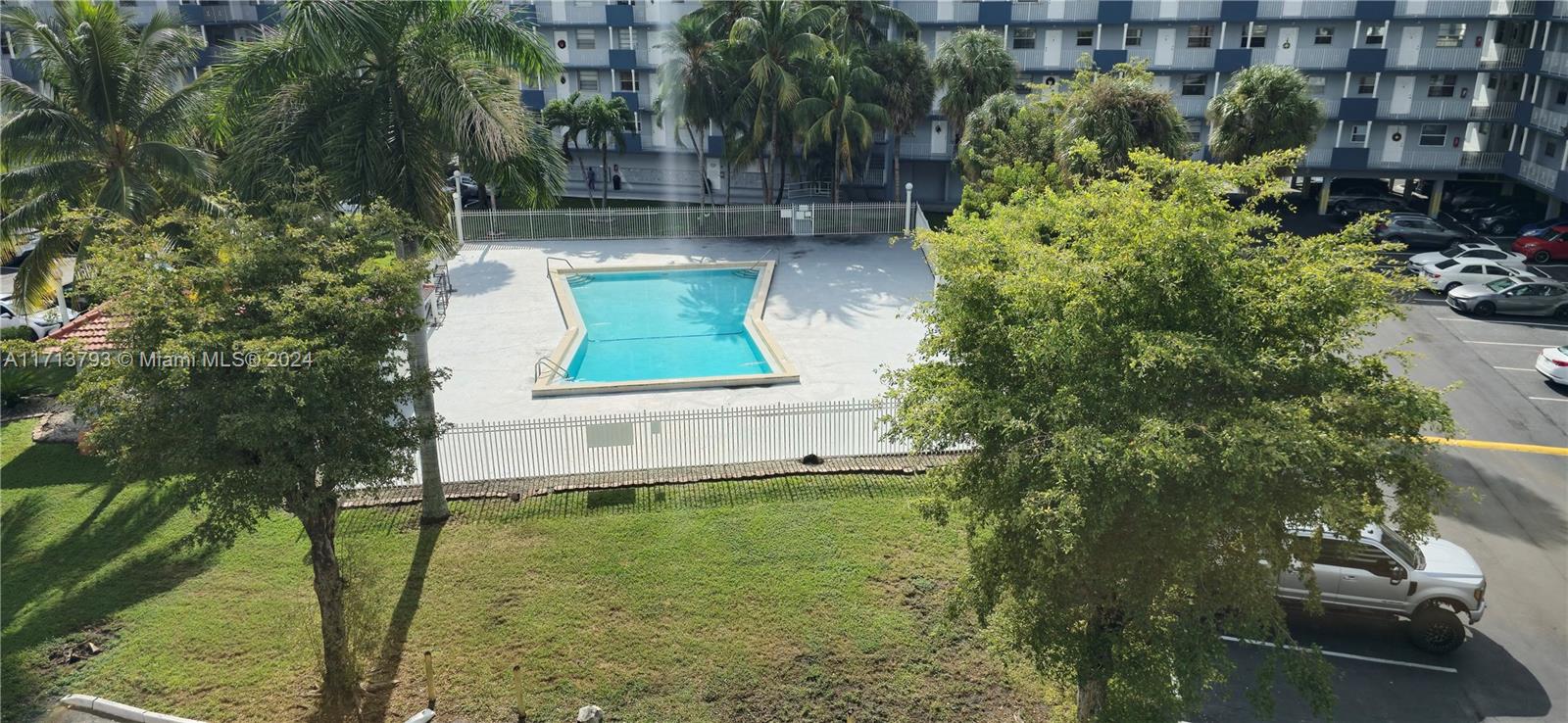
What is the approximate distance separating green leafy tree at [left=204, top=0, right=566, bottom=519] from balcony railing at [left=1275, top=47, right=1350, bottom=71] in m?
33.9

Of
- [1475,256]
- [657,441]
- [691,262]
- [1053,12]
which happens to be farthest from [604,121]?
[1475,256]

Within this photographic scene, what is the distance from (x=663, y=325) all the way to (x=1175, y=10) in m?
25.1

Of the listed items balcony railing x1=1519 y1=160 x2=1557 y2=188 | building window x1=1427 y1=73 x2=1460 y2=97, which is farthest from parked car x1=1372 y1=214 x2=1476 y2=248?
building window x1=1427 y1=73 x2=1460 y2=97

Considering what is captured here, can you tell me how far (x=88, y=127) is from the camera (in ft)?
66.3

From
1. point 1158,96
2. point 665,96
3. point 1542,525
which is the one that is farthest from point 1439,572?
point 665,96

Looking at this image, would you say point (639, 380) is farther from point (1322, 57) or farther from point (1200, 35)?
point (1322, 57)

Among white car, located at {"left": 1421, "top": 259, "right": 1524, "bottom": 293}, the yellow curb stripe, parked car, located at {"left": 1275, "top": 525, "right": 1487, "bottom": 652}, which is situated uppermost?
white car, located at {"left": 1421, "top": 259, "right": 1524, "bottom": 293}

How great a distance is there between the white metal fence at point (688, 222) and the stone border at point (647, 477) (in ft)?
62.7

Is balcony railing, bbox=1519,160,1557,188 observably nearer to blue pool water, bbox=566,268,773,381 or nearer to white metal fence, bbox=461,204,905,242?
white metal fence, bbox=461,204,905,242

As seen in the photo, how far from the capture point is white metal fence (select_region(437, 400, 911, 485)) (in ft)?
62.9

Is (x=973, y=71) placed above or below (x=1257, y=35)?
below

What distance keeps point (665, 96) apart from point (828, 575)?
27.5m

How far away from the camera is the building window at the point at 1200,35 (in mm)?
41312

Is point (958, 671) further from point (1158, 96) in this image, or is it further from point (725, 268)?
point (725, 268)
